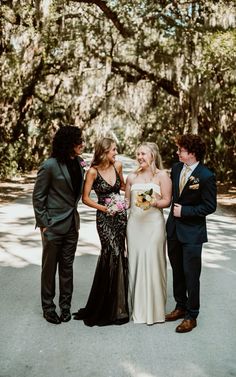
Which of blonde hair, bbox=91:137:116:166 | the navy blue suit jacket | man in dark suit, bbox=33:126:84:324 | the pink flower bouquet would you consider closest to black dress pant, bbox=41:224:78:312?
man in dark suit, bbox=33:126:84:324

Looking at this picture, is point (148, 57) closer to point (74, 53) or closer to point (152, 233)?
point (74, 53)

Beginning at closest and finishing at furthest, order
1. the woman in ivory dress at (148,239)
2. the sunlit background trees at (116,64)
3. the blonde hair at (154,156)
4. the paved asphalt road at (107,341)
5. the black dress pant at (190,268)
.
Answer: the paved asphalt road at (107,341) < the black dress pant at (190,268) < the woman in ivory dress at (148,239) < the blonde hair at (154,156) < the sunlit background trees at (116,64)

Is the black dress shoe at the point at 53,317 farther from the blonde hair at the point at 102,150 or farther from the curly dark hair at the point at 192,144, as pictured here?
the curly dark hair at the point at 192,144

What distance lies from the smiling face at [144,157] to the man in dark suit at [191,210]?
0.93 ft

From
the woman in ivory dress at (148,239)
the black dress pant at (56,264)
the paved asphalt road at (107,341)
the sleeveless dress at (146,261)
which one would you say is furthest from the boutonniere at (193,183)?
the paved asphalt road at (107,341)

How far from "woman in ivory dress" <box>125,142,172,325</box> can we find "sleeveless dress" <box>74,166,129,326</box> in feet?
0.30

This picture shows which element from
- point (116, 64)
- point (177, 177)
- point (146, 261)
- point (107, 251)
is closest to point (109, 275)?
point (107, 251)

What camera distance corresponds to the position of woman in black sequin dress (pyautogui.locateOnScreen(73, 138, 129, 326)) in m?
5.11

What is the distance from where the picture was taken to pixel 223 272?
7.04 metres

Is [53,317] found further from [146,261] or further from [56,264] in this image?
[146,261]

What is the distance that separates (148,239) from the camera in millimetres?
5184

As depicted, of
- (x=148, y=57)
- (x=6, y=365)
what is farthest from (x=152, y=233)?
(x=148, y=57)

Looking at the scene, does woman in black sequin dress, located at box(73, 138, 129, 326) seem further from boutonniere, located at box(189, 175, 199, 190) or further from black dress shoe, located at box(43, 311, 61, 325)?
boutonniere, located at box(189, 175, 199, 190)

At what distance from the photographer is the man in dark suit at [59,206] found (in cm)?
495
